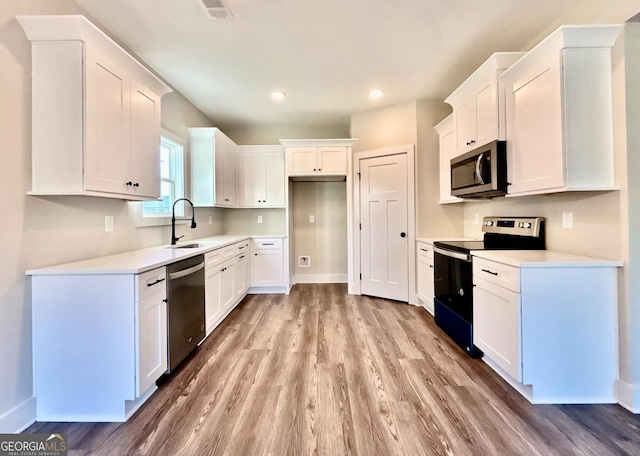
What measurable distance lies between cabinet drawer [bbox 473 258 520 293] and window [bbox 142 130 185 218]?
3098 millimetres

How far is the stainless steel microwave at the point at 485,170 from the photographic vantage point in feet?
7.09

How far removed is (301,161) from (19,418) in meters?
3.57

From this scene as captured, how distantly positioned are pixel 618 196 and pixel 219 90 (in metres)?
3.74

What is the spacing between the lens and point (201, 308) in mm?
2459

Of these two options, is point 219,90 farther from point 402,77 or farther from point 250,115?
point 402,77

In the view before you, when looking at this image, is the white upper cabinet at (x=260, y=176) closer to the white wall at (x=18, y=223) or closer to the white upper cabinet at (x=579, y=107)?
the white wall at (x=18, y=223)

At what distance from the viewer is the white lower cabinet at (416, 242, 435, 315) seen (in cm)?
312

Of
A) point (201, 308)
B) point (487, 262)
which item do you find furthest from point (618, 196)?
point (201, 308)

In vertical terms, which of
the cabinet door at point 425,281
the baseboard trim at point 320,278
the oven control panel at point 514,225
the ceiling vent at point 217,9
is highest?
the ceiling vent at point 217,9


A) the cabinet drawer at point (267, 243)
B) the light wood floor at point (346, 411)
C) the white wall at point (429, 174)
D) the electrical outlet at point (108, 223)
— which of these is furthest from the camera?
the cabinet drawer at point (267, 243)

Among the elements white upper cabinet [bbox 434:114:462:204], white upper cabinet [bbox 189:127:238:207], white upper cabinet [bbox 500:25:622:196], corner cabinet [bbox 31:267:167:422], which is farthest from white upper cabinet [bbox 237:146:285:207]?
white upper cabinet [bbox 500:25:622:196]

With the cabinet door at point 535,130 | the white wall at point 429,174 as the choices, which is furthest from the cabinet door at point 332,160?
the cabinet door at point 535,130

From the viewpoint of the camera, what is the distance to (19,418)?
150cm

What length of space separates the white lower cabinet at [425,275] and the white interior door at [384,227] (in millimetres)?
204
